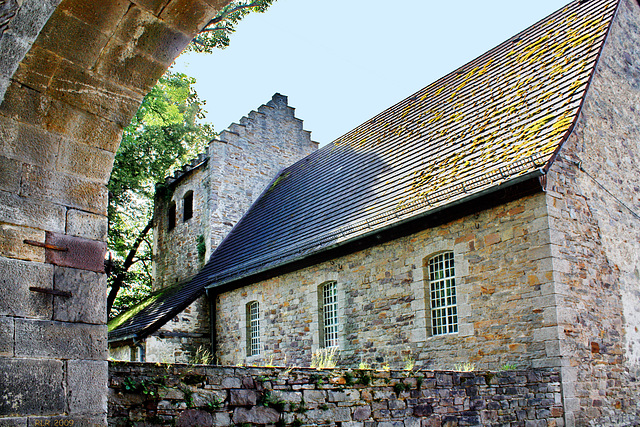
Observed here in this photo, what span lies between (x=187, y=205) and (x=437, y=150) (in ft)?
38.0

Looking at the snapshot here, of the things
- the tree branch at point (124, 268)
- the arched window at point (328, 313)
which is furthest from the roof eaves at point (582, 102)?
the tree branch at point (124, 268)

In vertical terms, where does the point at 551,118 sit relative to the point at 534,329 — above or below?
above

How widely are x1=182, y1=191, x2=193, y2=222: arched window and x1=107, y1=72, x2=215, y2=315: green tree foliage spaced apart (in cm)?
170

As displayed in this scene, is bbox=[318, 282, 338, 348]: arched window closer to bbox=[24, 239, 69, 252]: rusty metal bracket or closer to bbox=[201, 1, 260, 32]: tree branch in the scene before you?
bbox=[201, 1, 260, 32]: tree branch

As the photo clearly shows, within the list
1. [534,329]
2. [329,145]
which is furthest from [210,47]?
[534,329]

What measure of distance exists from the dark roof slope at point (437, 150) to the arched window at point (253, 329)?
36.5 inches

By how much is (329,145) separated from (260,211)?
10.4 ft

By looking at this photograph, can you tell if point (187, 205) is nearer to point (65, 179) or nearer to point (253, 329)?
point (253, 329)

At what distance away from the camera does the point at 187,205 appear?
21312 mm

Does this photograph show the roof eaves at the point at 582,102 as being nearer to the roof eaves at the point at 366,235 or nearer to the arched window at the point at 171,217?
the roof eaves at the point at 366,235

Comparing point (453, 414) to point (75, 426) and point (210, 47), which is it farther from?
point (210, 47)

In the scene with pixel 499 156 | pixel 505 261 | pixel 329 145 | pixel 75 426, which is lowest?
pixel 75 426

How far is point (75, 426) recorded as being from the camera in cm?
339

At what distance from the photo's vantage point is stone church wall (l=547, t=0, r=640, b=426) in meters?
8.98
